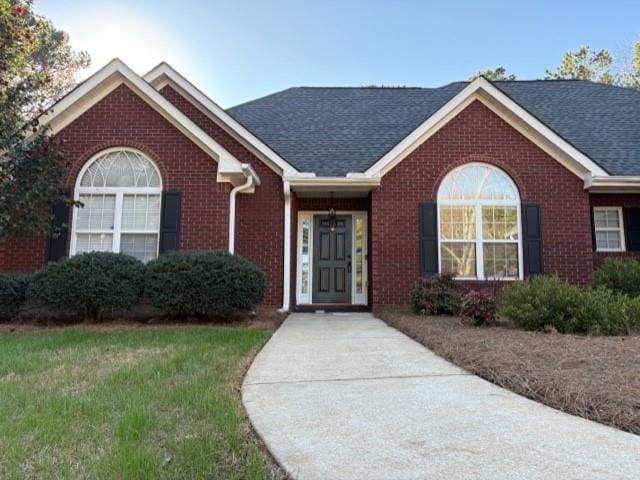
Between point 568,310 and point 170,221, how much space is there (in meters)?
6.89

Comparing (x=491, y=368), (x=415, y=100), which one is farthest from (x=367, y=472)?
(x=415, y=100)

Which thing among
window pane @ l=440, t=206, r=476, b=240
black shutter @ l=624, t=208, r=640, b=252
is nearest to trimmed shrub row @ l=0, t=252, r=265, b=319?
window pane @ l=440, t=206, r=476, b=240

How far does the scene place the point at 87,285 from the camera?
6.84 metres

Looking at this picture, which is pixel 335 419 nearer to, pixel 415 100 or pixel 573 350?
pixel 573 350

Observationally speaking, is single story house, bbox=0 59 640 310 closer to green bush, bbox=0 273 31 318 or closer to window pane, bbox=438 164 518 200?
window pane, bbox=438 164 518 200

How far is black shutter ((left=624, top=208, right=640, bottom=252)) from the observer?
32.9 feet

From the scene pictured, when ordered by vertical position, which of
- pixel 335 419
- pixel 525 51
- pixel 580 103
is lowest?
pixel 335 419

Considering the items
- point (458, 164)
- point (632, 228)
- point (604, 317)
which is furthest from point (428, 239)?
point (632, 228)

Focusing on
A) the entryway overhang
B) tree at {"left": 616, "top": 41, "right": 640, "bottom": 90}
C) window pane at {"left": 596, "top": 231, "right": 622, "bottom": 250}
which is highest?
tree at {"left": 616, "top": 41, "right": 640, "bottom": 90}

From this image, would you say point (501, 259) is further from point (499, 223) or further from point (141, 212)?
point (141, 212)

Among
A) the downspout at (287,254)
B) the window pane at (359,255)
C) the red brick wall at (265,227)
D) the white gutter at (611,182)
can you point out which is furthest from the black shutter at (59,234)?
the white gutter at (611,182)

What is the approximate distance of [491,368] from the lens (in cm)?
392

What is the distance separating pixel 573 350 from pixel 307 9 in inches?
463

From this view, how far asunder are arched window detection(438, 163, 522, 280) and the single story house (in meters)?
0.03
